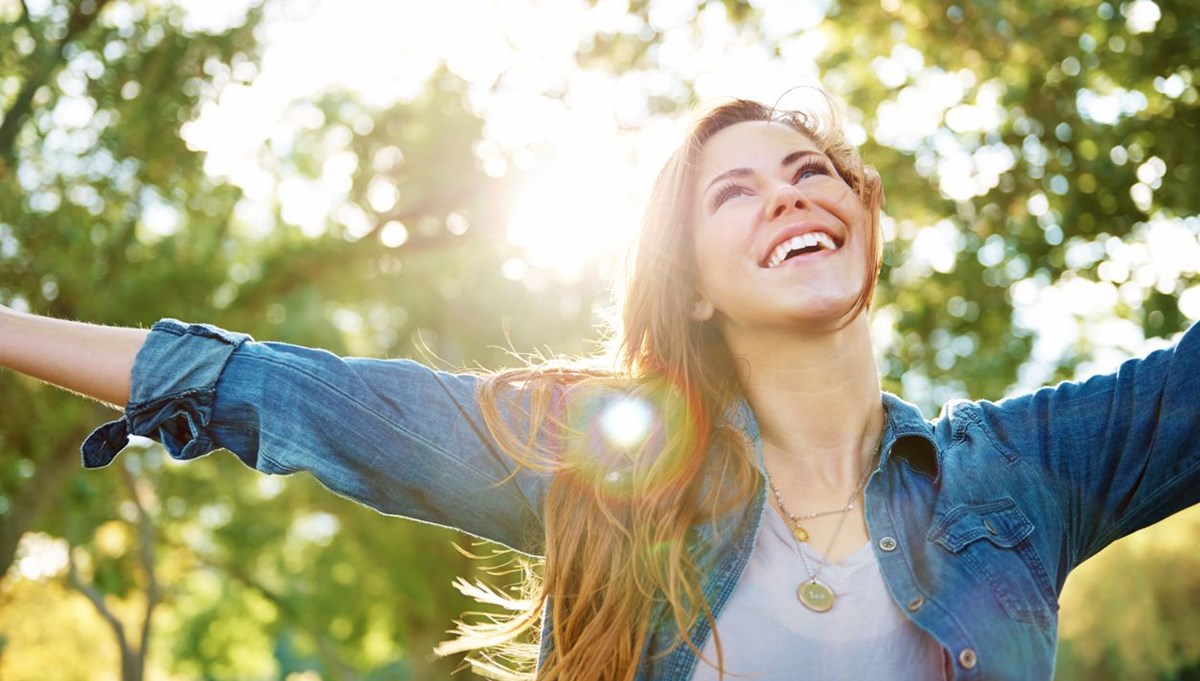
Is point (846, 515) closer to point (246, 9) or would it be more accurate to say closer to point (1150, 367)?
point (1150, 367)

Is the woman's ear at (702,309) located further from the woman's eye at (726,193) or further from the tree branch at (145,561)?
the tree branch at (145,561)

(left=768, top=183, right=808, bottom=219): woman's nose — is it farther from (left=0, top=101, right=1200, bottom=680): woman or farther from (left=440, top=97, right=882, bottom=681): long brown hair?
(left=440, top=97, right=882, bottom=681): long brown hair

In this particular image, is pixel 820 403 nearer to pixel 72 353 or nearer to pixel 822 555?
pixel 822 555

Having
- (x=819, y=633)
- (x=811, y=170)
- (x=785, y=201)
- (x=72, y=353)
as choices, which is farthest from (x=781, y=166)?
(x=72, y=353)

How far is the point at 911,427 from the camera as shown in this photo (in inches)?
102

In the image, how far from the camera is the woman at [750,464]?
7.08 ft

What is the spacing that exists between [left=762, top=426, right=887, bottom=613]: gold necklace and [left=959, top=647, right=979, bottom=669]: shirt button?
260 mm

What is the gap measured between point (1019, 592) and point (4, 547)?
41.8ft

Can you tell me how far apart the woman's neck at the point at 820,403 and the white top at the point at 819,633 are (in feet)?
1.05

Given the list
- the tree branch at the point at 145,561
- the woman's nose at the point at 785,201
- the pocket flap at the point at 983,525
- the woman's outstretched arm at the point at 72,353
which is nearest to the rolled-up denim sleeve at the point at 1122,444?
the pocket flap at the point at 983,525

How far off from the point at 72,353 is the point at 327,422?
468 mm

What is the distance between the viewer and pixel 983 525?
236 cm

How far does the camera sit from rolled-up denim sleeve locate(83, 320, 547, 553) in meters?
2.11

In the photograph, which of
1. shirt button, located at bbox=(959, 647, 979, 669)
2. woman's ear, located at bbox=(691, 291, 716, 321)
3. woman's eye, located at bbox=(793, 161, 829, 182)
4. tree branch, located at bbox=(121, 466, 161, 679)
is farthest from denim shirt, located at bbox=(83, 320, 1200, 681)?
tree branch, located at bbox=(121, 466, 161, 679)
